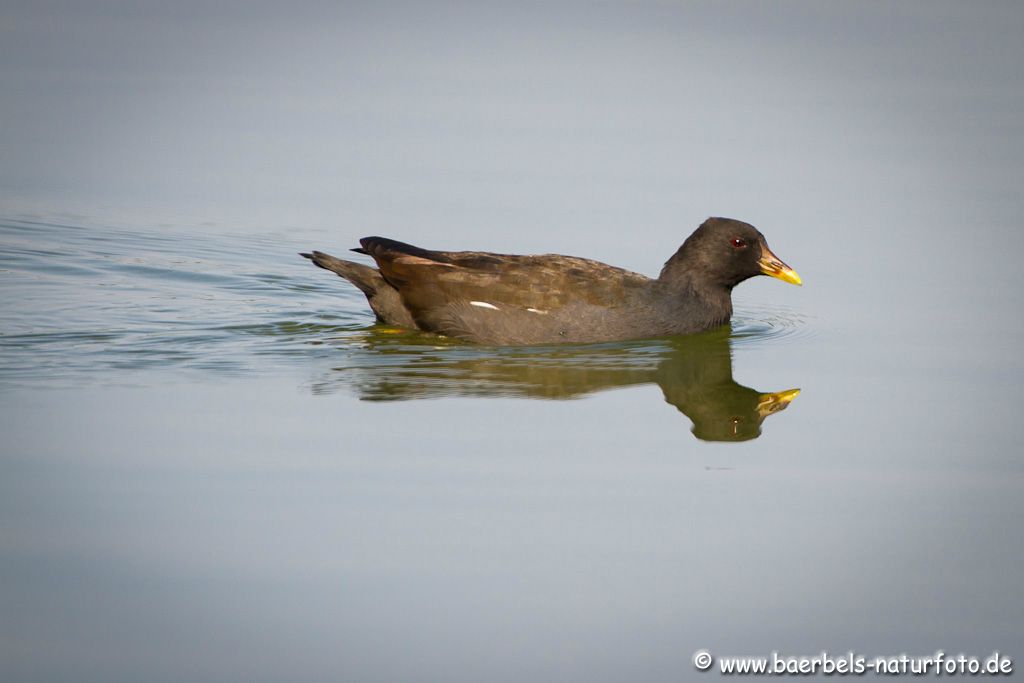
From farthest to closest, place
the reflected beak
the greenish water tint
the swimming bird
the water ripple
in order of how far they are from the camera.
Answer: the swimming bird
the water ripple
the greenish water tint
the reflected beak

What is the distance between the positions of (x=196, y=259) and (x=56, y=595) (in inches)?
273

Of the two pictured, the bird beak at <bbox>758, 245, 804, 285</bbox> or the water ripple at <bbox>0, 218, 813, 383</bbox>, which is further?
the bird beak at <bbox>758, 245, 804, 285</bbox>

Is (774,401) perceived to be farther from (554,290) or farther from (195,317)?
(195,317)

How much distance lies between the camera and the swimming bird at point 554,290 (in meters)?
9.83

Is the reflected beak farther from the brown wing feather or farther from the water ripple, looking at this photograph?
the brown wing feather

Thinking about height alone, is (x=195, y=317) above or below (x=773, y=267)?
below

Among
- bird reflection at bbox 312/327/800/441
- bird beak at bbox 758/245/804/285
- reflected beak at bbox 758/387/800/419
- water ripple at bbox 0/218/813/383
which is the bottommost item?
reflected beak at bbox 758/387/800/419

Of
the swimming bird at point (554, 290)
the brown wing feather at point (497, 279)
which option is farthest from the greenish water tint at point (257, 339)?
the brown wing feather at point (497, 279)

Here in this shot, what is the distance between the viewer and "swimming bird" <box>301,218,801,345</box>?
9.83 meters

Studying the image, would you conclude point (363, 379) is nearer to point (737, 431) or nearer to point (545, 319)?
point (545, 319)

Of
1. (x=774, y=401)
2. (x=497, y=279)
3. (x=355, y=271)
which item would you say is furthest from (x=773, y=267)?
(x=355, y=271)

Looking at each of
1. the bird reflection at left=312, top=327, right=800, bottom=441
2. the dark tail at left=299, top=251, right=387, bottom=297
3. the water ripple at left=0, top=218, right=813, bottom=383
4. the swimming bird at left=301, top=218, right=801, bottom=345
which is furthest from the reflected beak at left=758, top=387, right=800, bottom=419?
the dark tail at left=299, top=251, right=387, bottom=297

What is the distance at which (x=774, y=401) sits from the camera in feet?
28.5

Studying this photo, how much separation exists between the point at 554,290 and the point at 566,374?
954 mm
